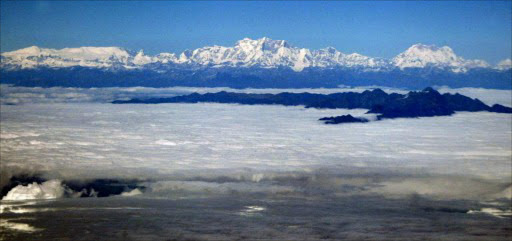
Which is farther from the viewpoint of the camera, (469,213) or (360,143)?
(360,143)

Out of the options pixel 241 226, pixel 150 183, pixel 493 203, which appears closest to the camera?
pixel 241 226

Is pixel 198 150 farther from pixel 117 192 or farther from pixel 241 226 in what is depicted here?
pixel 241 226

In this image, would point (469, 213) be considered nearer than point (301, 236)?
No

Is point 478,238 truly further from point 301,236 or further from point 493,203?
point 493,203

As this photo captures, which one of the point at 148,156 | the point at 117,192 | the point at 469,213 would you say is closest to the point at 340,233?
the point at 469,213

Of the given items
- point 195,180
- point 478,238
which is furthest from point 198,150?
point 478,238

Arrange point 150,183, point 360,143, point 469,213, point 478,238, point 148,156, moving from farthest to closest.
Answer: point 360,143 → point 148,156 → point 150,183 → point 469,213 → point 478,238

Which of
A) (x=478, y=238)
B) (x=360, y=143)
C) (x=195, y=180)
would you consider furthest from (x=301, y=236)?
(x=360, y=143)

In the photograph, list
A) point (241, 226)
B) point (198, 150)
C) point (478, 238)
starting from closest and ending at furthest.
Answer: point (478, 238) → point (241, 226) → point (198, 150)

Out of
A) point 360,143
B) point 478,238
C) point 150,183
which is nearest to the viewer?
point 478,238
